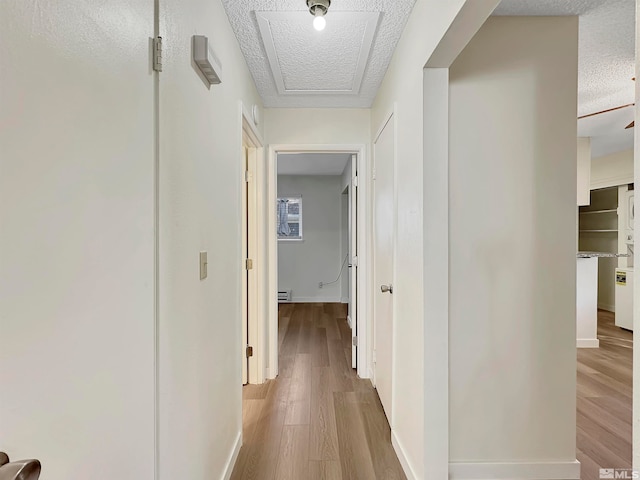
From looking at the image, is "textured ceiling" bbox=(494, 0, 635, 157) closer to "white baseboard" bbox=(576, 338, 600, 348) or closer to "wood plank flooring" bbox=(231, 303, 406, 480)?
"white baseboard" bbox=(576, 338, 600, 348)

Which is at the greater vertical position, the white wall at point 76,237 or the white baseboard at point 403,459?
the white wall at point 76,237

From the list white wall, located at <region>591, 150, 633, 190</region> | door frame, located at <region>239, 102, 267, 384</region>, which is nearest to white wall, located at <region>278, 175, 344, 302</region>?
door frame, located at <region>239, 102, 267, 384</region>

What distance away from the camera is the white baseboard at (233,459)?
1607mm

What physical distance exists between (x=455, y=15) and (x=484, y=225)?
92cm

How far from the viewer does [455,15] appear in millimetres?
1133

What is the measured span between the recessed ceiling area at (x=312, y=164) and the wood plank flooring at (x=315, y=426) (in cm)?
264

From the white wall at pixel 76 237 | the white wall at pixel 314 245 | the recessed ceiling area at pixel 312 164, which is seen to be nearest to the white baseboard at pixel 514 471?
the white wall at pixel 76 237

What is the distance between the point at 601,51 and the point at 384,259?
5.86 feet

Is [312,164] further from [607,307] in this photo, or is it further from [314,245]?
[607,307]

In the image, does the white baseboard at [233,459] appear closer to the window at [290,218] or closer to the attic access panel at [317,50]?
the attic access panel at [317,50]

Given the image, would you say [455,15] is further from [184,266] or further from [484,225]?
[184,266]

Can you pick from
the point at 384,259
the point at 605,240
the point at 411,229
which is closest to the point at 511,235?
the point at 411,229

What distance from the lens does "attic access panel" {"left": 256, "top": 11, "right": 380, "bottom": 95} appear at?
1.67 meters

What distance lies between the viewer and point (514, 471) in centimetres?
162
